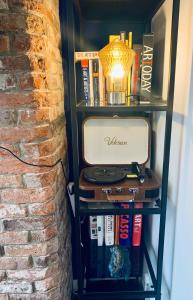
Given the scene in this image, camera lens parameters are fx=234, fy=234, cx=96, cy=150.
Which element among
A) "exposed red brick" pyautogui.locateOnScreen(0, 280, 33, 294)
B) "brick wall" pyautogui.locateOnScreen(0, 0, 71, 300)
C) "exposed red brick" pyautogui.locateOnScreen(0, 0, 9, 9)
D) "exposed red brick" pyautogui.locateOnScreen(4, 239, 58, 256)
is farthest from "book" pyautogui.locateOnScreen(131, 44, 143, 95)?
"exposed red brick" pyautogui.locateOnScreen(0, 280, 33, 294)

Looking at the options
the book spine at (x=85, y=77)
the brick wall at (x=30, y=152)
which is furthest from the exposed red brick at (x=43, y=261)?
the book spine at (x=85, y=77)

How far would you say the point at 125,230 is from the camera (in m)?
1.43

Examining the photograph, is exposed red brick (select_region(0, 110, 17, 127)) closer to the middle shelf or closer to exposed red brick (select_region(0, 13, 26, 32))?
exposed red brick (select_region(0, 13, 26, 32))

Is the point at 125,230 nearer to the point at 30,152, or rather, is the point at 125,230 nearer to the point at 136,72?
the point at 30,152

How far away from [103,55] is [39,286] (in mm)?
1098

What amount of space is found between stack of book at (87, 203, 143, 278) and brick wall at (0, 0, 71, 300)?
0.33 m

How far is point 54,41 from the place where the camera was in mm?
1091

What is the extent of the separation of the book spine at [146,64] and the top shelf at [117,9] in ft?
0.63

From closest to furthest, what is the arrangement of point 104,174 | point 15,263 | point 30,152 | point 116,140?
point 30,152
point 15,263
point 104,174
point 116,140

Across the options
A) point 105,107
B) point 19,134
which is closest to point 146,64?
point 105,107

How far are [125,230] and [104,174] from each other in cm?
46

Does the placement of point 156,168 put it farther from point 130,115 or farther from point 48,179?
point 48,179

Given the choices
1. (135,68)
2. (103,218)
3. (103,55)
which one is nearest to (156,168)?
(103,218)

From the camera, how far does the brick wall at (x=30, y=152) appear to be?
33.5 inches
